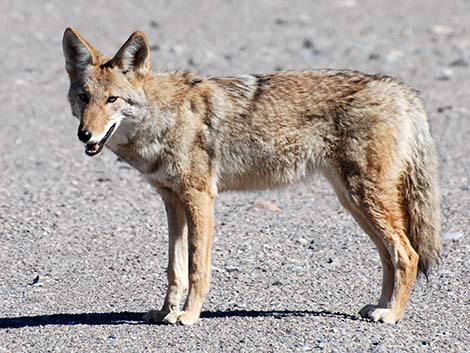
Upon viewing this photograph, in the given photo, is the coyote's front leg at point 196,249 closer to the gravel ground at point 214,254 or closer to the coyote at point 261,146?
the coyote at point 261,146

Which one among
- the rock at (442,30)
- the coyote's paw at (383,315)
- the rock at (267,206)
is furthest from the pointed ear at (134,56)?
the rock at (442,30)

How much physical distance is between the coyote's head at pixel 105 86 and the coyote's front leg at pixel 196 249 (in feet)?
2.11

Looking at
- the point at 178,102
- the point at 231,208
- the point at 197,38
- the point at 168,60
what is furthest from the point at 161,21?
the point at 178,102

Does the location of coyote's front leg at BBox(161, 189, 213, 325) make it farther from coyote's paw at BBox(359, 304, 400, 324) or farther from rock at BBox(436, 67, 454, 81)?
rock at BBox(436, 67, 454, 81)

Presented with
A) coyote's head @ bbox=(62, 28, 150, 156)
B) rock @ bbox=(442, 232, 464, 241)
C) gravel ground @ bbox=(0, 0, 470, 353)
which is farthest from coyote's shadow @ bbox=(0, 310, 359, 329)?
rock @ bbox=(442, 232, 464, 241)

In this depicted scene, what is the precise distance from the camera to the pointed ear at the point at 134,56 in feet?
22.9

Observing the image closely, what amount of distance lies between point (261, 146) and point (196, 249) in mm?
819

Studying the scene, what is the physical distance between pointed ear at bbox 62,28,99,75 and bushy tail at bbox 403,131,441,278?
7.18 ft

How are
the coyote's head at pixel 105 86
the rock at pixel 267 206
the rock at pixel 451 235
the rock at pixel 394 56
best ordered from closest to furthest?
1. the coyote's head at pixel 105 86
2. the rock at pixel 451 235
3. the rock at pixel 267 206
4. the rock at pixel 394 56

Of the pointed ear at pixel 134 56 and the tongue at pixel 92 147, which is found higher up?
the pointed ear at pixel 134 56

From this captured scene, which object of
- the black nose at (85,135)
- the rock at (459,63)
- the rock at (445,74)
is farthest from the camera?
the rock at (459,63)

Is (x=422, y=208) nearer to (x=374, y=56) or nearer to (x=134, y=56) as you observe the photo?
(x=134, y=56)

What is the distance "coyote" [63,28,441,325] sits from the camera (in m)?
6.93

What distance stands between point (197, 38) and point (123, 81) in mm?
11569
